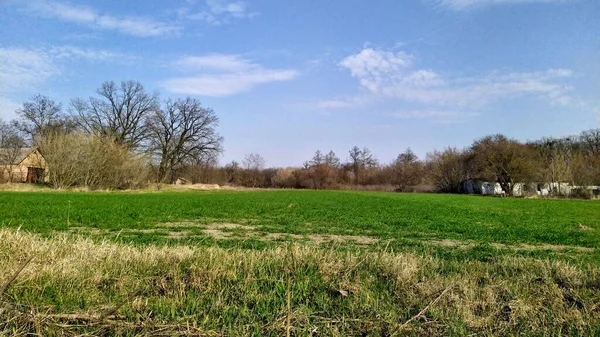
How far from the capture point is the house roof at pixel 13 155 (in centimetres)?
5708

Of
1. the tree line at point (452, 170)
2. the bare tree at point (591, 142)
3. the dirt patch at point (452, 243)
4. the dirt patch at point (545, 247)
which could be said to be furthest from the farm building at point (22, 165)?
the bare tree at point (591, 142)

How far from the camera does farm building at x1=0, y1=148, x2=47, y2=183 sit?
5431 cm

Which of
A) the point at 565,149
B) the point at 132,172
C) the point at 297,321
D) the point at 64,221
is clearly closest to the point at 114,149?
the point at 132,172

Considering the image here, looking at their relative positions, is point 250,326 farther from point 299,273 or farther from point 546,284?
point 546,284

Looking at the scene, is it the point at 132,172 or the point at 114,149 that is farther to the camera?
the point at 132,172

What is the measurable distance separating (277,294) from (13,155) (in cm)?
6847

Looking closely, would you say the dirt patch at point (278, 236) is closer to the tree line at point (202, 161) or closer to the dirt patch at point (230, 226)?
the dirt patch at point (230, 226)

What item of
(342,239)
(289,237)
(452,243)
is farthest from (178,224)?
(452,243)

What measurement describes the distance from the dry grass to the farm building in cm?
5432

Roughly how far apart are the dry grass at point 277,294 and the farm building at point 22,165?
54.3m

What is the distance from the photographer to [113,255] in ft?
21.2

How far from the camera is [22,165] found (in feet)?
201

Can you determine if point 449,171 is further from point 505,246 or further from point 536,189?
point 505,246

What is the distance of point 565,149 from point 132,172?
8372cm
